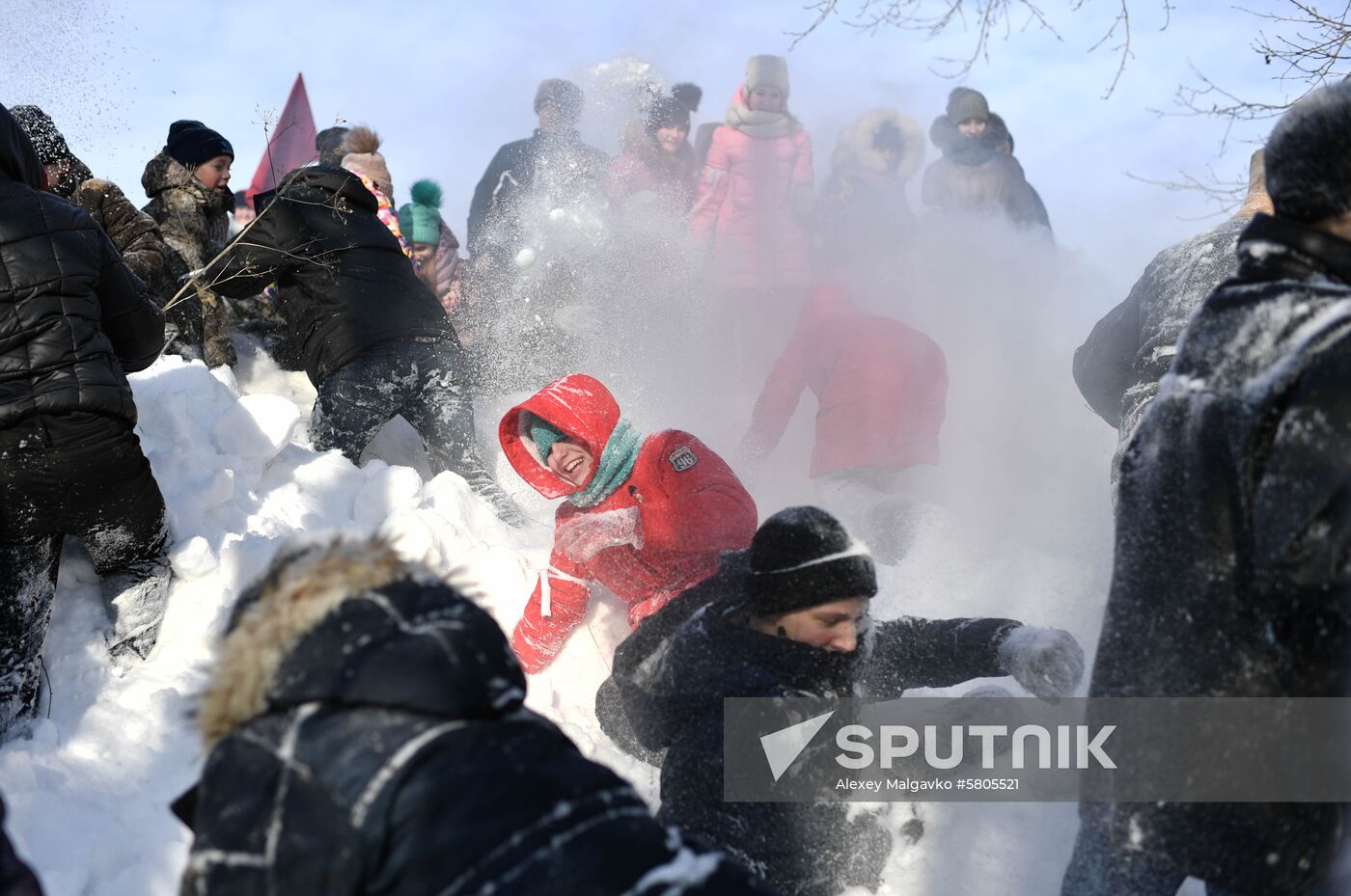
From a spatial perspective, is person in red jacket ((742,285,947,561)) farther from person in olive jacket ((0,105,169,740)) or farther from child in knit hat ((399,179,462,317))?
person in olive jacket ((0,105,169,740))

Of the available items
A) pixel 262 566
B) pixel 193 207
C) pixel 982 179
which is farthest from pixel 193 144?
pixel 982 179

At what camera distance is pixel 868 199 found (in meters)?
9.66

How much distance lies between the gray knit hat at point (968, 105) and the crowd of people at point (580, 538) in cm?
340

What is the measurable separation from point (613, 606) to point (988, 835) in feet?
5.66

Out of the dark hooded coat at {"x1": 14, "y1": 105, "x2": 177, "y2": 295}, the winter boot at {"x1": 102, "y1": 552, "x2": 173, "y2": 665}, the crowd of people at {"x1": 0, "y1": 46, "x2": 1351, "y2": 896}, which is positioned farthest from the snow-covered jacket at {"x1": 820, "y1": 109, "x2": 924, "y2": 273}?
the winter boot at {"x1": 102, "y1": 552, "x2": 173, "y2": 665}

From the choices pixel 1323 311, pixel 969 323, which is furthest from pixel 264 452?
pixel 969 323

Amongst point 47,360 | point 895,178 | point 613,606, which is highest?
point 895,178

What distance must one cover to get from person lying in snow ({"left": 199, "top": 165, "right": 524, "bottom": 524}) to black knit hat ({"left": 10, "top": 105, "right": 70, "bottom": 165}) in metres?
0.86

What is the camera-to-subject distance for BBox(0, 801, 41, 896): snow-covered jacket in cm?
147

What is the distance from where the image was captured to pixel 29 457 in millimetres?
3303

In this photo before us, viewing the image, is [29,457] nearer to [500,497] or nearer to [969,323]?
[500,497]

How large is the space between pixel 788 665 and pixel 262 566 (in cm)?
206

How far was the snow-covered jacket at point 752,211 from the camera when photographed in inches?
333

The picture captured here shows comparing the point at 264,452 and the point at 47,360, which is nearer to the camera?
the point at 47,360
